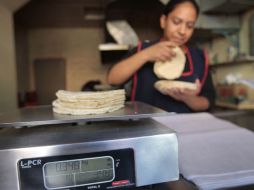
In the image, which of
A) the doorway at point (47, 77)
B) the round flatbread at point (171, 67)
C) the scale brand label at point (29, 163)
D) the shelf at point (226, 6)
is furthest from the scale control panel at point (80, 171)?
the doorway at point (47, 77)

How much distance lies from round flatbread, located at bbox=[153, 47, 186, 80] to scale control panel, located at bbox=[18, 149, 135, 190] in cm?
61

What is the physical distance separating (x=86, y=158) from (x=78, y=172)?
0.8 inches

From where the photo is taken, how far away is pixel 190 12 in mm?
941

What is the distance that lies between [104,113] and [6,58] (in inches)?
77.3

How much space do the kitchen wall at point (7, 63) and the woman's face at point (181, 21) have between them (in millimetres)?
1575

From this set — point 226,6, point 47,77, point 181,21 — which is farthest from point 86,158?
point 47,77

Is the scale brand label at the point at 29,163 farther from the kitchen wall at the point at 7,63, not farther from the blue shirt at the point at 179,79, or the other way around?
the kitchen wall at the point at 7,63

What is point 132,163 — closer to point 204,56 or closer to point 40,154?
point 40,154

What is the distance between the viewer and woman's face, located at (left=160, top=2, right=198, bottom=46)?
93 cm

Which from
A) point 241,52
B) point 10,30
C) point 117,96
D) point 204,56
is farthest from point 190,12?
point 10,30

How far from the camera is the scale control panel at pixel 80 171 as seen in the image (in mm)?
298

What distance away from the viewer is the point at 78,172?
0.31m

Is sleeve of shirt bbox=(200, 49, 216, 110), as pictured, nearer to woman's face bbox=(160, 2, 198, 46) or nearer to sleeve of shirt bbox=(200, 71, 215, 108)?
sleeve of shirt bbox=(200, 71, 215, 108)

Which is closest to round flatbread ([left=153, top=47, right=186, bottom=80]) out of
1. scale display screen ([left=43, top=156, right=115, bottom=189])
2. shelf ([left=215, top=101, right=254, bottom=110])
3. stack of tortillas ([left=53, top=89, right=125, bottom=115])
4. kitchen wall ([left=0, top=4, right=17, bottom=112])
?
stack of tortillas ([left=53, top=89, right=125, bottom=115])
